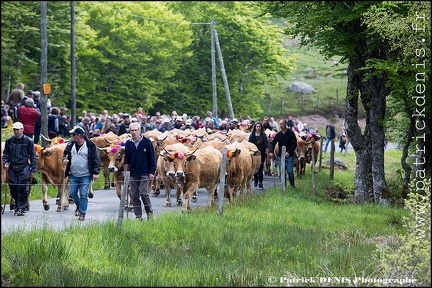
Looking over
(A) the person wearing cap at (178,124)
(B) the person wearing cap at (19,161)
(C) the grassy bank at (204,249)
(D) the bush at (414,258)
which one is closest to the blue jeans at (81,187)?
(B) the person wearing cap at (19,161)

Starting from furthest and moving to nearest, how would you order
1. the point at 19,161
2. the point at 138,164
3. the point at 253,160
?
the point at 253,160, the point at 19,161, the point at 138,164

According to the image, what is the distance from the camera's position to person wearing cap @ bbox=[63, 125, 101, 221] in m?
16.7

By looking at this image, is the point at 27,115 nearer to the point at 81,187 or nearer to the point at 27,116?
the point at 27,116

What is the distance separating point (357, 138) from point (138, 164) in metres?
9.84

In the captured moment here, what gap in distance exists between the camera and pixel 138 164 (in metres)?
16.3

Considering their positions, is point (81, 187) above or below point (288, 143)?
below

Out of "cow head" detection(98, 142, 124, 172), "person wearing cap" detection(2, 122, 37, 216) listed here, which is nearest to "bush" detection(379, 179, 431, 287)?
"person wearing cap" detection(2, 122, 37, 216)

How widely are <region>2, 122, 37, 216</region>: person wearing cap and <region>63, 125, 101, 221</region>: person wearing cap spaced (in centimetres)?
114

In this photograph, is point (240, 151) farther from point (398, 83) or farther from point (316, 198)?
point (398, 83)

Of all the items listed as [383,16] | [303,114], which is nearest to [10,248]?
[383,16]

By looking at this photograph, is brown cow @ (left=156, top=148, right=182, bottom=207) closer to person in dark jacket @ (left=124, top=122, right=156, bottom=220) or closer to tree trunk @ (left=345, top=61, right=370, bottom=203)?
person in dark jacket @ (left=124, top=122, right=156, bottom=220)

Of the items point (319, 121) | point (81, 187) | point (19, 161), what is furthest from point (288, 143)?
point (319, 121)

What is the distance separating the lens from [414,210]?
399 inches

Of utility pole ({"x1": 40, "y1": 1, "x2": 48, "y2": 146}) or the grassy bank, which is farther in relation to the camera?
utility pole ({"x1": 40, "y1": 1, "x2": 48, "y2": 146})
